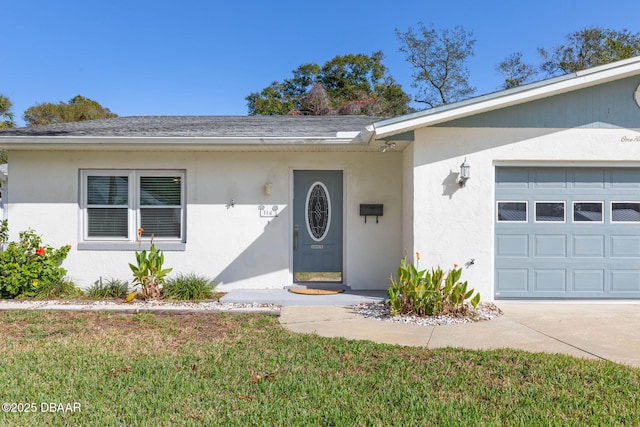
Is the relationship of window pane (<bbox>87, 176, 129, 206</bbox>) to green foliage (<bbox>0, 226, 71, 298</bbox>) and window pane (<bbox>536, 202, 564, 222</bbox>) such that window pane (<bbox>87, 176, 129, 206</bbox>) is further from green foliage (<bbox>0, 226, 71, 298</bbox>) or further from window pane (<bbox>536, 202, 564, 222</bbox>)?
window pane (<bbox>536, 202, 564, 222</bbox>)

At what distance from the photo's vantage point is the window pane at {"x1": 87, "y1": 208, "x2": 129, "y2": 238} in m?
9.01

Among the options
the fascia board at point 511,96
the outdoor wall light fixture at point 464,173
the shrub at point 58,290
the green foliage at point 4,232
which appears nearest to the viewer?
the fascia board at point 511,96

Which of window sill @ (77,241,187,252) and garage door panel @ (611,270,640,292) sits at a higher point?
window sill @ (77,241,187,252)

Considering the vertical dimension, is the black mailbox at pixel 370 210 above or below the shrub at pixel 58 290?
above

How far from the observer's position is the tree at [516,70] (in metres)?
29.4

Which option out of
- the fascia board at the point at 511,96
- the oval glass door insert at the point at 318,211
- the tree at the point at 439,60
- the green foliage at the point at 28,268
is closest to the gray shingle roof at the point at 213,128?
the oval glass door insert at the point at 318,211

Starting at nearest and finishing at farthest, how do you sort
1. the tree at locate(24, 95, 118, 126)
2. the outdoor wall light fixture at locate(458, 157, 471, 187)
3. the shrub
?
the outdoor wall light fixture at locate(458, 157, 471, 187) < the shrub < the tree at locate(24, 95, 118, 126)

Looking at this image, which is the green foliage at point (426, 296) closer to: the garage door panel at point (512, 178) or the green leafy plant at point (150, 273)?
the garage door panel at point (512, 178)

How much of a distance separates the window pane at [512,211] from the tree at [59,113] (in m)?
32.7

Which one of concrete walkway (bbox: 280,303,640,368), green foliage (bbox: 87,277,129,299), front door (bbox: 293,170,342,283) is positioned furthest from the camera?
front door (bbox: 293,170,342,283)

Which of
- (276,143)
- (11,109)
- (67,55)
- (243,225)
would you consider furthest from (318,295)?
(11,109)

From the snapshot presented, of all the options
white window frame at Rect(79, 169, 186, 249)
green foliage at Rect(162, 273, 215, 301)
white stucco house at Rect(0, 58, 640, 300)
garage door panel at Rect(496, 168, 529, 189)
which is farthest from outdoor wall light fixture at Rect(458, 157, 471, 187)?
white window frame at Rect(79, 169, 186, 249)

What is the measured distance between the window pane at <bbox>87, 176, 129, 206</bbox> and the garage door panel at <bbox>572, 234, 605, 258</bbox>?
8278 mm

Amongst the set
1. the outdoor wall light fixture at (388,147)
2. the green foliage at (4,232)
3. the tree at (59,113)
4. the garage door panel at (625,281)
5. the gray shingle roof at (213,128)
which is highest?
the tree at (59,113)
